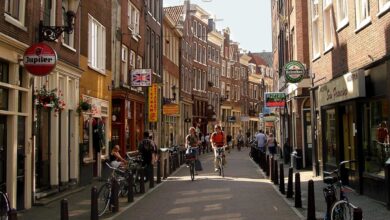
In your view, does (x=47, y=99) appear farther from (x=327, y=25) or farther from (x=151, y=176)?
(x=327, y=25)

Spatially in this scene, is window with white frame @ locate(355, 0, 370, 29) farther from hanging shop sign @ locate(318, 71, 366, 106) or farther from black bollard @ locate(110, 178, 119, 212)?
black bollard @ locate(110, 178, 119, 212)

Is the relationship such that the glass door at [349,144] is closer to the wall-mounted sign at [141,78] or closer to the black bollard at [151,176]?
the black bollard at [151,176]

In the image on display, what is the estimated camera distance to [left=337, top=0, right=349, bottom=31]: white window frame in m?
15.9

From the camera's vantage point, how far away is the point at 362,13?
14141 mm

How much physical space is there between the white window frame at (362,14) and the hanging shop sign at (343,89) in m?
1.26

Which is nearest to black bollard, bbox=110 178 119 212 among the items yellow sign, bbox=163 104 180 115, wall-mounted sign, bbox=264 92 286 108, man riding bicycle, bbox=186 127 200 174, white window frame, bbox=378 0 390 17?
white window frame, bbox=378 0 390 17

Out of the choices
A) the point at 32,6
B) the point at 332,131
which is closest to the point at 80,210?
the point at 32,6

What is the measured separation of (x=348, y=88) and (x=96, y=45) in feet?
34.1

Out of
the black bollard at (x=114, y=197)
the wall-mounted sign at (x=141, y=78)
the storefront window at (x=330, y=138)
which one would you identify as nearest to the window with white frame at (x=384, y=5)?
the storefront window at (x=330, y=138)

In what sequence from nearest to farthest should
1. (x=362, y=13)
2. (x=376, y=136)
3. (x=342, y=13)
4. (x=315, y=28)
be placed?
(x=376, y=136)
(x=362, y=13)
(x=342, y=13)
(x=315, y=28)

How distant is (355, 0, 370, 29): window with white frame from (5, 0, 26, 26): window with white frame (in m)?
8.40

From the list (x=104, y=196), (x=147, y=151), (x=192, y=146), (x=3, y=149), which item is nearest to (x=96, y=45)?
(x=192, y=146)

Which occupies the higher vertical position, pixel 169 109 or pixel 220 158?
pixel 169 109

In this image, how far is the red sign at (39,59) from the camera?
39.5ft
